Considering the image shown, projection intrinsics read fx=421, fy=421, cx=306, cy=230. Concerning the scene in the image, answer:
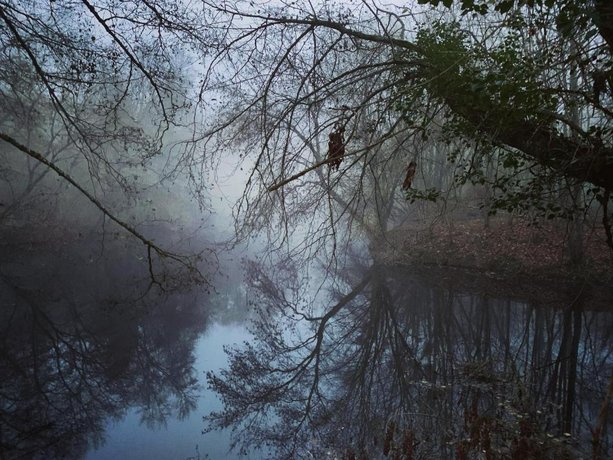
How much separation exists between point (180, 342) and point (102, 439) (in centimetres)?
384

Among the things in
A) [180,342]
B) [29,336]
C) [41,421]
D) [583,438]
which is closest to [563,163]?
[583,438]

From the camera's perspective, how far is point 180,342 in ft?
29.1

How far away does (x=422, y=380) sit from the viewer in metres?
6.12

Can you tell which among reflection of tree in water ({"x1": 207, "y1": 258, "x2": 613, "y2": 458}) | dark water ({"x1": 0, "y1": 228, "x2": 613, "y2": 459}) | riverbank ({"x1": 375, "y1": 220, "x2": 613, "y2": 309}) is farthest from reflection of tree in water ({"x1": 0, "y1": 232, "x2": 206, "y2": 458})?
riverbank ({"x1": 375, "y1": 220, "x2": 613, "y2": 309})

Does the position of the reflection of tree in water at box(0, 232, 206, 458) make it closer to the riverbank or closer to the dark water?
the dark water

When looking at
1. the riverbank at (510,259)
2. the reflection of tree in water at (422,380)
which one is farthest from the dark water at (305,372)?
the riverbank at (510,259)

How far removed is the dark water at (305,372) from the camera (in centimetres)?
472

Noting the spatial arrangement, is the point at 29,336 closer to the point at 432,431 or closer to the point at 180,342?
the point at 180,342

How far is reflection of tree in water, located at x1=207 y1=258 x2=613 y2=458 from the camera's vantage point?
14.4 ft

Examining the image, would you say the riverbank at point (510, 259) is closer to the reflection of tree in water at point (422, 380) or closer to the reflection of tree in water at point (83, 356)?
the reflection of tree in water at point (422, 380)

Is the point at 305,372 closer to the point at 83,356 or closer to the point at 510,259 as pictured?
the point at 83,356

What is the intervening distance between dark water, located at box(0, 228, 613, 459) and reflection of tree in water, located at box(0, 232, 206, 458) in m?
0.03

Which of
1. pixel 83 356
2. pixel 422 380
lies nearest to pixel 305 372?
pixel 422 380

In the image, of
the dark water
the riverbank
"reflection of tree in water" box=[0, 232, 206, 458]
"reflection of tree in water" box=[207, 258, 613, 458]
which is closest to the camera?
"reflection of tree in water" box=[207, 258, 613, 458]
